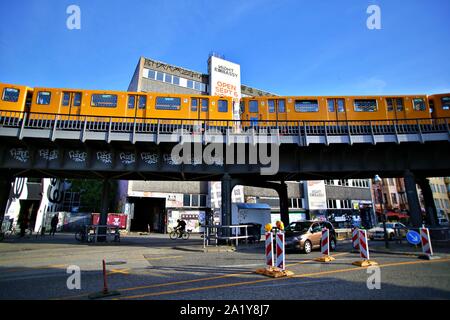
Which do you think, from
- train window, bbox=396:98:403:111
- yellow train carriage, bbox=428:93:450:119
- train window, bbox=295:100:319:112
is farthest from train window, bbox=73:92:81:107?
yellow train carriage, bbox=428:93:450:119

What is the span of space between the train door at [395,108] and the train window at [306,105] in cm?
523

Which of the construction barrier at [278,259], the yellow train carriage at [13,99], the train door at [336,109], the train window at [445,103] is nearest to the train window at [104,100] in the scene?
the yellow train carriage at [13,99]

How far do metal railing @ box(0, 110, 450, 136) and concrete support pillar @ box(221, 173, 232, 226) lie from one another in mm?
3720

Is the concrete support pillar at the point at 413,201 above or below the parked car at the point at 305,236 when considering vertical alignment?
above

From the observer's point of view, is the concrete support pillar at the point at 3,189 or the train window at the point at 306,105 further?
the train window at the point at 306,105

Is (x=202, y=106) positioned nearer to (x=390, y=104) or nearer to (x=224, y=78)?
(x=390, y=104)

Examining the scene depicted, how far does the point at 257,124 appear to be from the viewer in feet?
62.5

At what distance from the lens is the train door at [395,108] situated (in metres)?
18.8

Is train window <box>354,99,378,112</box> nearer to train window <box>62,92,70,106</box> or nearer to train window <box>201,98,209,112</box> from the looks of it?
train window <box>201,98,209,112</box>

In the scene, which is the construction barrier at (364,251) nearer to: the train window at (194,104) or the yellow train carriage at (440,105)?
the train window at (194,104)

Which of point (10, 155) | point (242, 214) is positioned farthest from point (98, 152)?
point (242, 214)

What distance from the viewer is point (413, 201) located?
17750mm
